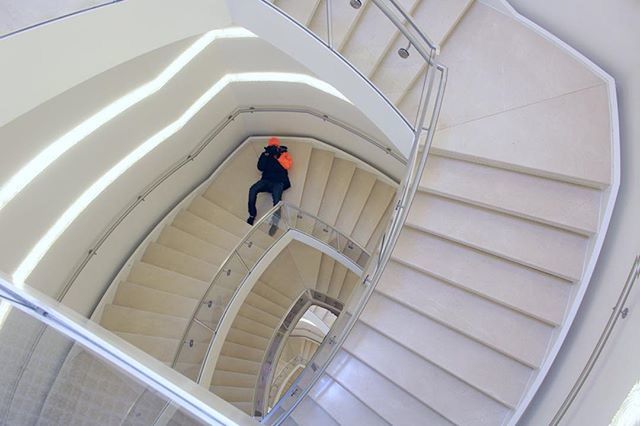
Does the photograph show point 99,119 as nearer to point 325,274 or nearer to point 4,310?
point 4,310

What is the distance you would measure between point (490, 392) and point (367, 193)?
5223 mm

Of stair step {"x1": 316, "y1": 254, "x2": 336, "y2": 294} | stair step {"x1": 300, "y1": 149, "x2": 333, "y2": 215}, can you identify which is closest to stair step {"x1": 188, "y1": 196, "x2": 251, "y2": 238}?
stair step {"x1": 300, "y1": 149, "x2": 333, "y2": 215}

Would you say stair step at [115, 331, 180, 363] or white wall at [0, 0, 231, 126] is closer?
white wall at [0, 0, 231, 126]

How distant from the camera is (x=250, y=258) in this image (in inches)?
330

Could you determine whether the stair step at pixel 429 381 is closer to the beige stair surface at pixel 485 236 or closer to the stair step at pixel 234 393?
the beige stair surface at pixel 485 236

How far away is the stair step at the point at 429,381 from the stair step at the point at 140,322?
4.36 m

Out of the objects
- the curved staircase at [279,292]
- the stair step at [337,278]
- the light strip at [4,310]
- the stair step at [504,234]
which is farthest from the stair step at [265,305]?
the light strip at [4,310]

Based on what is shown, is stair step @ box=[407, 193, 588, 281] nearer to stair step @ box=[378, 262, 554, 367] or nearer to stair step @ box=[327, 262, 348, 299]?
stair step @ box=[378, 262, 554, 367]

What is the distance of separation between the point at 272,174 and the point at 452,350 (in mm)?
5199

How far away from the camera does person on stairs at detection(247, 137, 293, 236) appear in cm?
918

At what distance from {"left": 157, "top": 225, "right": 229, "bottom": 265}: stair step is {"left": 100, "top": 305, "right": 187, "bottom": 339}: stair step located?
121cm

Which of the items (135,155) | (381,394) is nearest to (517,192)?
(381,394)

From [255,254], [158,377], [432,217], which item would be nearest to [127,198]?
[255,254]

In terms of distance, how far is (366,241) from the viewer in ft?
31.2
